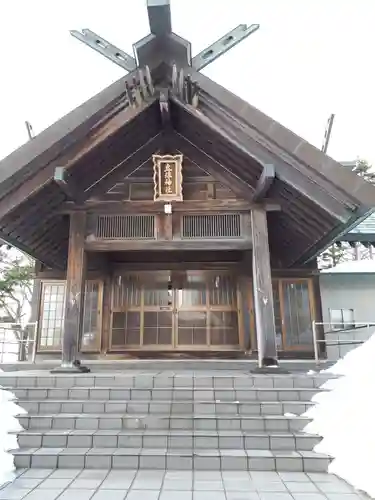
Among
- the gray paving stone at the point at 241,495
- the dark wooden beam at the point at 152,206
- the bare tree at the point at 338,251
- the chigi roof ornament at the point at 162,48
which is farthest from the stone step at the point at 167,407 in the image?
the bare tree at the point at 338,251

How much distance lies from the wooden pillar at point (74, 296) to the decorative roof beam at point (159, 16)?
2977 mm

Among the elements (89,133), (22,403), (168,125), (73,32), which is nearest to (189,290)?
(168,125)

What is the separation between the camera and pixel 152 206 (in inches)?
243

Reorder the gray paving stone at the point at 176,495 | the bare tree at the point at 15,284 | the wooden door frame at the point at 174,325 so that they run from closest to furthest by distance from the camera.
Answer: the gray paving stone at the point at 176,495, the wooden door frame at the point at 174,325, the bare tree at the point at 15,284

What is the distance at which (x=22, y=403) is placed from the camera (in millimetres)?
4105

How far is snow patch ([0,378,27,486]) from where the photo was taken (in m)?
3.17

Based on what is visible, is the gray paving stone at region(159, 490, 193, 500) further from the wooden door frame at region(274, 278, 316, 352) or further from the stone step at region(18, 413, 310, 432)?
the wooden door frame at region(274, 278, 316, 352)

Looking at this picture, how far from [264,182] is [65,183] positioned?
288 centimetres

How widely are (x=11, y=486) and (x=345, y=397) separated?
10.4ft

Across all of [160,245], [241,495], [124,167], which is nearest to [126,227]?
[160,245]

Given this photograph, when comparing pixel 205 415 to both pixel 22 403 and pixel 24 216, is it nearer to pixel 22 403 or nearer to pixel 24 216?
pixel 22 403

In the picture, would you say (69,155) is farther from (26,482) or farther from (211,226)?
(26,482)

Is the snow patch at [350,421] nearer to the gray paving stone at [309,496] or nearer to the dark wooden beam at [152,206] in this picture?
the gray paving stone at [309,496]

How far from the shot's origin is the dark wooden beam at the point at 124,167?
6.42 metres
